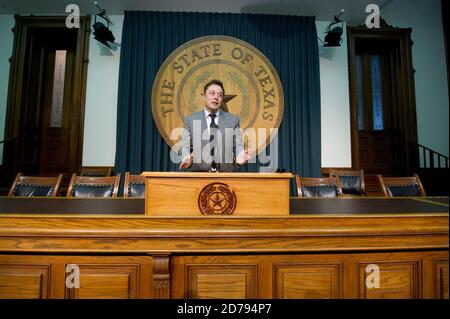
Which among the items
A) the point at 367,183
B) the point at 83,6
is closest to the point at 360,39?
the point at 367,183

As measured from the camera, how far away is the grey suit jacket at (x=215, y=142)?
1734 millimetres

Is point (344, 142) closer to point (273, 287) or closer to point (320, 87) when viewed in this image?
point (320, 87)

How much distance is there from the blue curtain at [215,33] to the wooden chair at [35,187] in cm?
174

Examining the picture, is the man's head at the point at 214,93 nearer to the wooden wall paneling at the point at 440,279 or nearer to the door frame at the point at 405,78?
the wooden wall paneling at the point at 440,279

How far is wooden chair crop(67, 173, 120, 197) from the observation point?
209 cm

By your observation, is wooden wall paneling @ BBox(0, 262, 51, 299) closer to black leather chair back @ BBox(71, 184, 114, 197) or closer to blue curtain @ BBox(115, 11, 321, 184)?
black leather chair back @ BBox(71, 184, 114, 197)

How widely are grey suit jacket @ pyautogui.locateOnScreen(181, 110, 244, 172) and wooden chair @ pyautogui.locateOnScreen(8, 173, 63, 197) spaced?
1.20 meters

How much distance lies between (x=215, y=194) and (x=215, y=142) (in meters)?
0.93

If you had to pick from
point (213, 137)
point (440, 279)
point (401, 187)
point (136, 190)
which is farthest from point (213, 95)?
point (401, 187)

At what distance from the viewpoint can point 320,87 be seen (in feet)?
14.1

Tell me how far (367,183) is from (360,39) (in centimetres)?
269

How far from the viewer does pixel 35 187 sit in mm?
2148

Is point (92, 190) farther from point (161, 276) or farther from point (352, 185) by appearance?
point (352, 185)

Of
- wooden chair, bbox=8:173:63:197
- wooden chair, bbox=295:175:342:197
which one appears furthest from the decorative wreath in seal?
wooden chair, bbox=8:173:63:197
